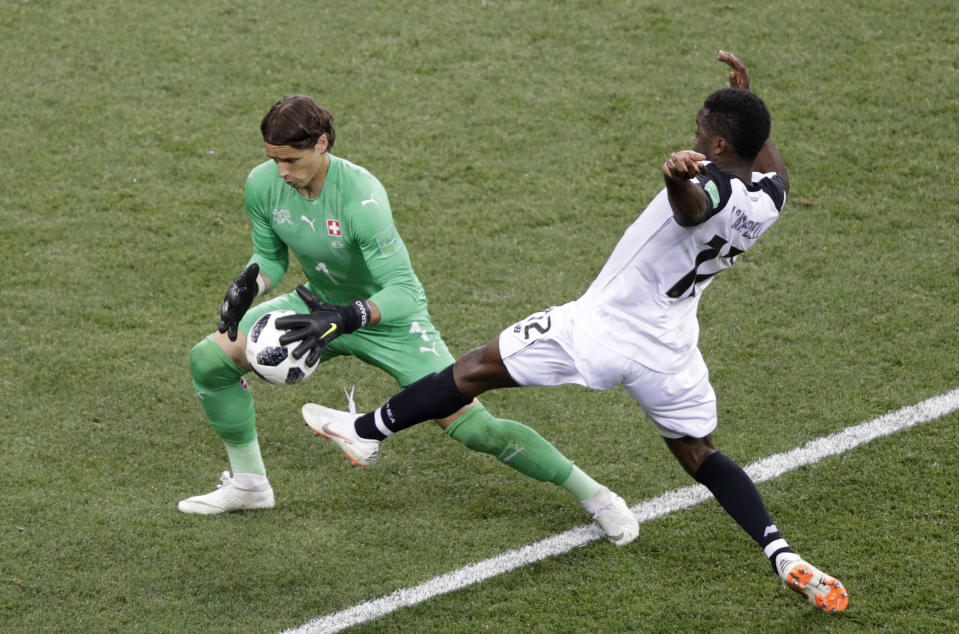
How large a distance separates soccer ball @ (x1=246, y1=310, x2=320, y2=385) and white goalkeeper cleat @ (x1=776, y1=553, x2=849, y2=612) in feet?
6.37

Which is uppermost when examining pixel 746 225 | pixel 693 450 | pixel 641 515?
pixel 746 225

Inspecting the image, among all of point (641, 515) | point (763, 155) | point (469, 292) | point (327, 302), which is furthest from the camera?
point (469, 292)

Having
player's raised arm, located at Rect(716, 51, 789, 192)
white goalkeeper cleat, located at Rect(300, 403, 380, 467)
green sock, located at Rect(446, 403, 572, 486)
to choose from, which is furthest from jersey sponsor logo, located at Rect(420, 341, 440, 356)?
player's raised arm, located at Rect(716, 51, 789, 192)

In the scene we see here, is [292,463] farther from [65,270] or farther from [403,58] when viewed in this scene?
[403,58]

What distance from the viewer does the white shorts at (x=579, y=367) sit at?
431 cm

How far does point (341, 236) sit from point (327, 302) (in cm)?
32

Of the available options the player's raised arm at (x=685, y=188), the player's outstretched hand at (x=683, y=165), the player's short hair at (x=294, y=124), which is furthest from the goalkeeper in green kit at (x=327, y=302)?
the player's outstretched hand at (x=683, y=165)

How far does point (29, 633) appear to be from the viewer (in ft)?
14.5

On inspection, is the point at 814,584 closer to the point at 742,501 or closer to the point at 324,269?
the point at 742,501

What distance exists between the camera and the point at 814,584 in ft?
14.0

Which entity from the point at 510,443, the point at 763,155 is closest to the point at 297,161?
the point at 510,443

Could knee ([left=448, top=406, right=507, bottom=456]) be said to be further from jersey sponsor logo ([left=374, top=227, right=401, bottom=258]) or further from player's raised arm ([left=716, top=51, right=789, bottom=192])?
player's raised arm ([left=716, top=51, right=789, bottom=192])

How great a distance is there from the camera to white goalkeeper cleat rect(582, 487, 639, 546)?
16.2 feet

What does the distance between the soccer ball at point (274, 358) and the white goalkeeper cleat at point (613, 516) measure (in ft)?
4.70
